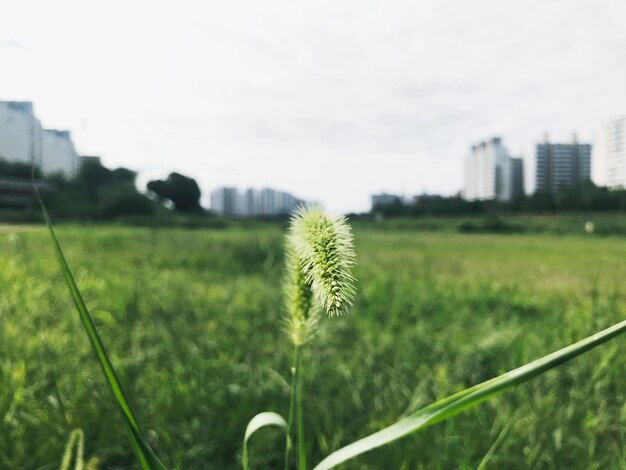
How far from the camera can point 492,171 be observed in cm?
6281

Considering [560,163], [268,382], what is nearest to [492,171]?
[560,163]

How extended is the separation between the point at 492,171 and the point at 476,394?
6745cm

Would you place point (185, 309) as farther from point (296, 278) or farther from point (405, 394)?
point (296, 278)

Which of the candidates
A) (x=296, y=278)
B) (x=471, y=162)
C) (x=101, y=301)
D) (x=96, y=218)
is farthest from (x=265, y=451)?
(x=471, y=162)

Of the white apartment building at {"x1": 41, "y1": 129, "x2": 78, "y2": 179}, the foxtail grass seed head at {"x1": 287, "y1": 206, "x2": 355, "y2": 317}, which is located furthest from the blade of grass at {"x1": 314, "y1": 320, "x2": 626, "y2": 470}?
the white apartment building at {"x1": 41, "y1": 129, "x2": 78, "y2": 179}

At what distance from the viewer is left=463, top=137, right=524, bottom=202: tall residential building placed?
5931cm

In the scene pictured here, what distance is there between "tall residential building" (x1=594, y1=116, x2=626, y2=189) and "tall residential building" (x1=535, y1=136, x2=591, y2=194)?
17.8 ft

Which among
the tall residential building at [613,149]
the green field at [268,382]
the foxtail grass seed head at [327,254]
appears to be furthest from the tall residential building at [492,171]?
the foxtail grass seed head at [327,254]

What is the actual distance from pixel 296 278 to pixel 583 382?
5.97ft

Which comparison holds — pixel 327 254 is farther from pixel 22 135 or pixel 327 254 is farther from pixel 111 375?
pixel 22 135

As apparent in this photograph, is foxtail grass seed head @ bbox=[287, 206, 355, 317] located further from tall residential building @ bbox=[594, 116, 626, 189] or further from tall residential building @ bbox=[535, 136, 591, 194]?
tall residential building @ bbox=[535, 136, 591, 194]

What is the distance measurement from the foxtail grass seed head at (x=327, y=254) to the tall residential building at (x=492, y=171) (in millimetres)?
59265

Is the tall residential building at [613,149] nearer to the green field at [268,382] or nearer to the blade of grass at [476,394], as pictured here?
the green field at [268,382]

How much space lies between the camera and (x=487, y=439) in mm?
1498
